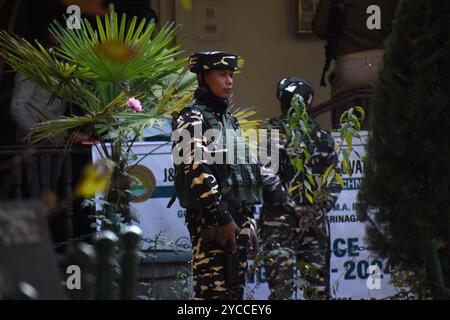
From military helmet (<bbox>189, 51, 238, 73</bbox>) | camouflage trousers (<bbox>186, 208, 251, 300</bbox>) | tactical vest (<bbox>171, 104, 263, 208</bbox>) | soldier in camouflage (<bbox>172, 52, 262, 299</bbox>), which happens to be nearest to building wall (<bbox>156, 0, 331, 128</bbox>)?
military helmet (<bbox>189, 51, 238, 73</bbox>)

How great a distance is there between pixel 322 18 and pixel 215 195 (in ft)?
12.5

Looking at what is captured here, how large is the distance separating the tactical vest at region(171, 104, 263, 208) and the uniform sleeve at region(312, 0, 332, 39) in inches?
129

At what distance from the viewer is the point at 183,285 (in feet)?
23.8

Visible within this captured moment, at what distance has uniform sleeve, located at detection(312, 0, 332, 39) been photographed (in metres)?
10.1

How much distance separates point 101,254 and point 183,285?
4.25 metres

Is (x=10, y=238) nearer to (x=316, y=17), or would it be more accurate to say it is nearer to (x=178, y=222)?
(x=178, y=222)

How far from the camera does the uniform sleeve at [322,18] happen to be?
10141 mm

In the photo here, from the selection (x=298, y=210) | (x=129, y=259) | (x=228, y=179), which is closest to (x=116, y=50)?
(x=228, y=179)

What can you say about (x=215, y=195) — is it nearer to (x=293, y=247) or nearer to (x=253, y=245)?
(x=253, y=245)

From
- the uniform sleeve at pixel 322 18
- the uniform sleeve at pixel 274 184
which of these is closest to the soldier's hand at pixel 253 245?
the uniform sleeve at pixel 274 184

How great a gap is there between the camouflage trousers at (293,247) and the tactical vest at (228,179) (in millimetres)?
726

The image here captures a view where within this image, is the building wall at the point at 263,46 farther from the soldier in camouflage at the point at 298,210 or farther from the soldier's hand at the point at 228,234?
the soldier's hand at the point at 228,234
